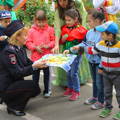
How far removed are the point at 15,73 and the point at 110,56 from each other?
4.71ft

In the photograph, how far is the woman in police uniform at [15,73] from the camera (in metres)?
2.98

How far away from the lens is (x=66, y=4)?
3498 mm

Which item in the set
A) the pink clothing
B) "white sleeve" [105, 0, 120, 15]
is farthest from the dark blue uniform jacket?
"white sleeve" [105, 0, 120, 15]

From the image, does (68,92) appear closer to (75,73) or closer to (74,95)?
(74,95)

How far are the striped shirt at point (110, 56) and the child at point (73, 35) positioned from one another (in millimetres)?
646

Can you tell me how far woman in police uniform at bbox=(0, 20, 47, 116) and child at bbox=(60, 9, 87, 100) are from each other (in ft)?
2.44

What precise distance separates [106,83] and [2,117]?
172cm

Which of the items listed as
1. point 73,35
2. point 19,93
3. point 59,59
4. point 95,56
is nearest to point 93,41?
point 95,56

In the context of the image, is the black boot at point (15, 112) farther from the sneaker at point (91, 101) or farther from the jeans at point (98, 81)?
the jeans at point (98, 81)

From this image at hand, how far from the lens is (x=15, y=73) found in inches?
117

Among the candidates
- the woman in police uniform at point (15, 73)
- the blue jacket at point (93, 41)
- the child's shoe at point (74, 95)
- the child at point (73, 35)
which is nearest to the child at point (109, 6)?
the child at point (73, 35)

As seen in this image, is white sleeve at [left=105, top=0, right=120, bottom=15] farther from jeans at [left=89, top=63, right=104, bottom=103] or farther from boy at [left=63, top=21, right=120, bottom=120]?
jeans at [left=89, top=63, right=104, bottom=103]

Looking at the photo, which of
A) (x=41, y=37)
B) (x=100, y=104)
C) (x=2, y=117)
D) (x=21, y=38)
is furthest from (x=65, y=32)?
(x=2, y=117)

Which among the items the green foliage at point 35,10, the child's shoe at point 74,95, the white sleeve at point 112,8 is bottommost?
the child's shoe at point 74,95
